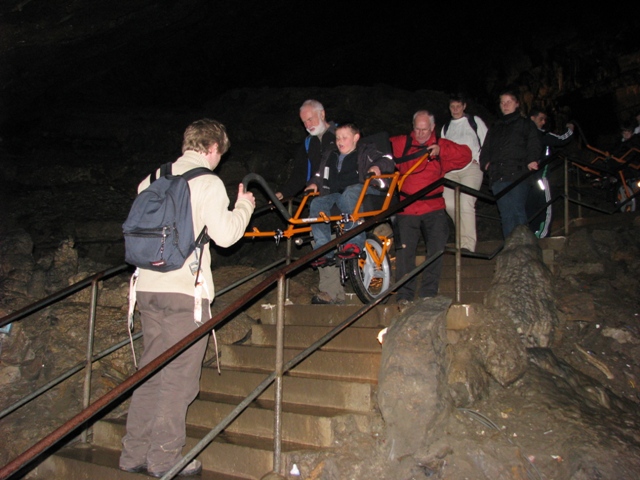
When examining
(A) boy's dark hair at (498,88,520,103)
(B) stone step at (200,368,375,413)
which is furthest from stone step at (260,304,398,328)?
(A) boy's dark hair at (498,88,520,103)

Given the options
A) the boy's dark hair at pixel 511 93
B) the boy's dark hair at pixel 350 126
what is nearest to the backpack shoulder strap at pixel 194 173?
the boy's dark hair at pixel 350 126

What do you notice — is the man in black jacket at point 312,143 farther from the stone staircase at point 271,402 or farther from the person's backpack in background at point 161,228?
the person's backpack in background at point 161,228

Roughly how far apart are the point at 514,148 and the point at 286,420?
3616 millimetres

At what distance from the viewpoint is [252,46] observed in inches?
568

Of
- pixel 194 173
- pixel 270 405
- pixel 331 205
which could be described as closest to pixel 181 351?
pixel 194 173

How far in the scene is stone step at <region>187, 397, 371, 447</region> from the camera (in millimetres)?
3551

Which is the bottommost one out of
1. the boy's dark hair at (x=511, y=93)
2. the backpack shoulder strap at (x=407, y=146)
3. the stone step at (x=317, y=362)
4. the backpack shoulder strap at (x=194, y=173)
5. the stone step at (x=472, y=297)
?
the stone step at (x=317, y=362)

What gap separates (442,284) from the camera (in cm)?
549

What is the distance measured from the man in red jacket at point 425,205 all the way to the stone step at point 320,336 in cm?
79

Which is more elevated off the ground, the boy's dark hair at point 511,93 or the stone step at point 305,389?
the boy's dark hair at point 511,93

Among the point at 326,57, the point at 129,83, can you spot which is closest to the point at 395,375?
the point at 129,83

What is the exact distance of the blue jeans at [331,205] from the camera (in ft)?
16.1

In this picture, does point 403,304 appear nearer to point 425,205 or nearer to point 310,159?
point 425,205

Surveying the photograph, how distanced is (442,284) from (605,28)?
14.3 m
